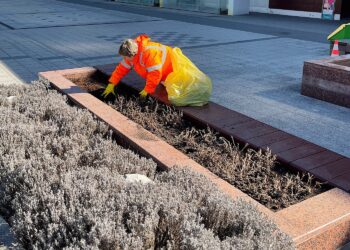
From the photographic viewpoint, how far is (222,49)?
1087cm

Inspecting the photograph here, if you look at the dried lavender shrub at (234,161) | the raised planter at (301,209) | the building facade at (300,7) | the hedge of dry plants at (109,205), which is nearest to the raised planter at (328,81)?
the dried lavender shrub at (234,161)

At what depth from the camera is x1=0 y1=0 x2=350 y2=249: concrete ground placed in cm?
591

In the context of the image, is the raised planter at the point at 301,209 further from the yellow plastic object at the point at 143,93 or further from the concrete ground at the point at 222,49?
the concrete ground at the point at 222,49

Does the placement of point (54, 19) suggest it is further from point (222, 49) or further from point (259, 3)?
point (259, 3)

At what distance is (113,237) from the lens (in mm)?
2354

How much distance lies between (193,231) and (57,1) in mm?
26196

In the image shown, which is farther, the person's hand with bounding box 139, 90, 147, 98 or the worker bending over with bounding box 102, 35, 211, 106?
the person's hand with bounding box 139, 90, 147, 98

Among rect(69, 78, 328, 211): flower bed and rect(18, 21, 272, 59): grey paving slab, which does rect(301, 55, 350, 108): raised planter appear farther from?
rect(18, 21, 272, 59): grey paving slab

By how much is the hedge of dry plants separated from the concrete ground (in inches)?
16.5

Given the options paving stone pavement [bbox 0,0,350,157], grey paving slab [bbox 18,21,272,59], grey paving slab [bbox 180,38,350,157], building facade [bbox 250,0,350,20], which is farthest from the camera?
building facade [bbox 250,0,350,20]

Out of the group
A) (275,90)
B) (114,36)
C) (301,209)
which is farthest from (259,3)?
(301,209)

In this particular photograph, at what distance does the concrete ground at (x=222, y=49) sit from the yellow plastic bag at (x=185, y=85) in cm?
91

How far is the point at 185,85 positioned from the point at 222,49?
5814mm

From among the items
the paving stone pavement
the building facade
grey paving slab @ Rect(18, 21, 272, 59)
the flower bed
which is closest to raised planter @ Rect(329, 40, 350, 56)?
the paving stone pavement
